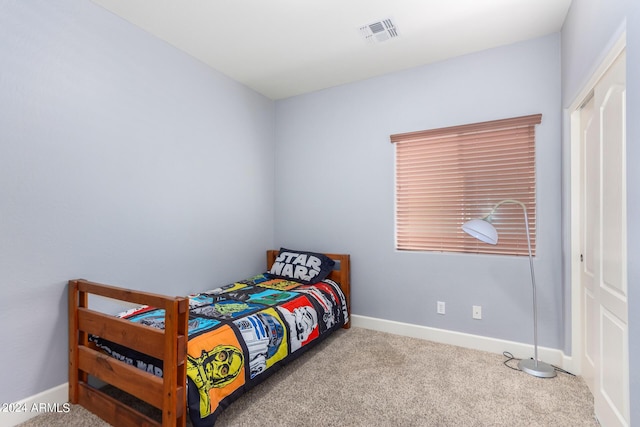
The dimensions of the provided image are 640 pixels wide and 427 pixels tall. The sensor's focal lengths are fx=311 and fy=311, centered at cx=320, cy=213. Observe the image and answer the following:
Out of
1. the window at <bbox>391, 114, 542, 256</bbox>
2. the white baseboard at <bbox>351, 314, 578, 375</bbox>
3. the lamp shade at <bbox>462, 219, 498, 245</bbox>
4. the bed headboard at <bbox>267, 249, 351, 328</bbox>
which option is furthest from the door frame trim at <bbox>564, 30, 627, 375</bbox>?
the bed headboard at <bbox>267, 249, 351, 328</bbox>

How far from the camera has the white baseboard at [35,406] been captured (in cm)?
166

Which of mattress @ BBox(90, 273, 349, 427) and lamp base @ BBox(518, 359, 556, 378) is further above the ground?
mattress @ BBox(90, 273, 349, 427)

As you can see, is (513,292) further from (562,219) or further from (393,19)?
(393,19)

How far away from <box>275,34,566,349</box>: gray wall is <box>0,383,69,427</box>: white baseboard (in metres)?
2.26

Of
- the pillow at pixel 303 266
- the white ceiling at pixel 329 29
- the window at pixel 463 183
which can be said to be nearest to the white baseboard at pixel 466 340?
the pillow at pixel 303 266

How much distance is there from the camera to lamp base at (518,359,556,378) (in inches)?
85.8

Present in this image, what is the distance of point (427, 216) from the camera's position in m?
2.91

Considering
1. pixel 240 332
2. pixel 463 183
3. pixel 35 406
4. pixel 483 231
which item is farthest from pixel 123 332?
pixel 463 183

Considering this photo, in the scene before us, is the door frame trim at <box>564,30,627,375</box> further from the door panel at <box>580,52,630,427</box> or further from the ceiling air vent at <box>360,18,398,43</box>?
the ceiling air vent at <box>360,18,398,43</box>

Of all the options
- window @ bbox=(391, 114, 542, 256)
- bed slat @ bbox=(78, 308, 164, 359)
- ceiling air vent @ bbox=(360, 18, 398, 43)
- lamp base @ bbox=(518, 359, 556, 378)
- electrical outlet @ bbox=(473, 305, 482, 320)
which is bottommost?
lamp base @ bbox=(518, 359, 556, 378)

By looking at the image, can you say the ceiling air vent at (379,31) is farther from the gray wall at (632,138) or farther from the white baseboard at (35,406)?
the white baseboard at (35,406)

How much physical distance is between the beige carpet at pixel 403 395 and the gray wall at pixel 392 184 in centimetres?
46

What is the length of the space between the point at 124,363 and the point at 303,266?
1.72 m

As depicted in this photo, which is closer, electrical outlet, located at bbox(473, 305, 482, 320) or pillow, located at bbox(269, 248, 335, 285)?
electrical outlet, located at bbox(473, 305, 482, 320)
